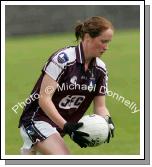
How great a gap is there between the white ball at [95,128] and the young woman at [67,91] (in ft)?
0.21

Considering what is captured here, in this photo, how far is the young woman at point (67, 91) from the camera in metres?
6.06

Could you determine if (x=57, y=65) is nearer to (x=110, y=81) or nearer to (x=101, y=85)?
(x=101, y=85)

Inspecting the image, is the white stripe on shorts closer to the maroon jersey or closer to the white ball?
the maroon jersey

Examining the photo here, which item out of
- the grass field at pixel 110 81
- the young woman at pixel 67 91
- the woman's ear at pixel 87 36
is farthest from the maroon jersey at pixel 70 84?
the grass field at pixel 110 81

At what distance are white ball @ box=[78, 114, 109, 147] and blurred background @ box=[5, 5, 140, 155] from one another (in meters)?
0.79

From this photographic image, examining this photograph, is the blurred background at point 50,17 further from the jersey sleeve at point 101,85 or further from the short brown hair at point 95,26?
the short brown hair at point 95,26

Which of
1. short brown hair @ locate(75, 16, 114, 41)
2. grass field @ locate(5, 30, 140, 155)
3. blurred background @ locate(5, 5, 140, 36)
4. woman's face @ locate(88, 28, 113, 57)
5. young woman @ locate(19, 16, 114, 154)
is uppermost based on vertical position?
short brown hair @ locate(75, 16, 114, 41)

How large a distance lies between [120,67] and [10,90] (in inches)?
167

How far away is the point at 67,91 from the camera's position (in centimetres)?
618

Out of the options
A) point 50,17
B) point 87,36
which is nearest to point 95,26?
point 87,36

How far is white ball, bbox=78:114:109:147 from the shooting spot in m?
6.15

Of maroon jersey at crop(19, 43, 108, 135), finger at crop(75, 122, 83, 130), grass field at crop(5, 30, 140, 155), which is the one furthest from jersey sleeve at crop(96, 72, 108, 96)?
grass field at crop(5, 30, 140, 155)

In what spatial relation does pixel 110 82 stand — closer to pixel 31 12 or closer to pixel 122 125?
pixel 122 125

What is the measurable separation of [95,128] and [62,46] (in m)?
13.8
